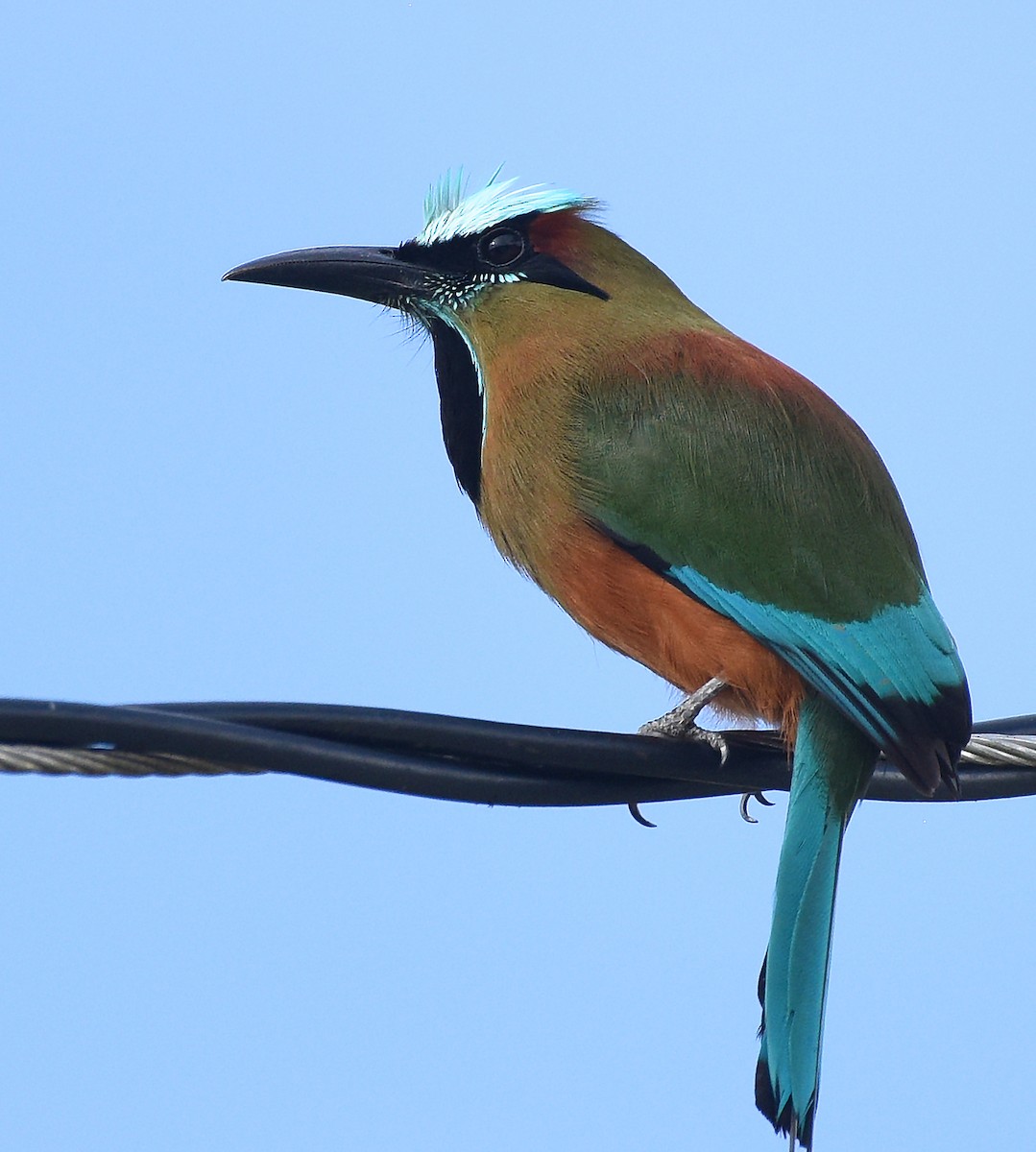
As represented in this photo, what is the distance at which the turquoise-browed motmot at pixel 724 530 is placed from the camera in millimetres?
3312

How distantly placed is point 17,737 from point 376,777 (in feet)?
1.80

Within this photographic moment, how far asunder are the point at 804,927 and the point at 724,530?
940mm

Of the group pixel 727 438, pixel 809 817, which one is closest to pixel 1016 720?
pixel 809 817

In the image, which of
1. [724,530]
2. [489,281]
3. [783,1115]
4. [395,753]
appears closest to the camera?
[395,753]

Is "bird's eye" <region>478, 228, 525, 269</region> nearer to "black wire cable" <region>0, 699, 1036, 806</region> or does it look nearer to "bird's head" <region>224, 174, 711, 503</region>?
"bird's head" <region>224, 174, 711, 503</region>

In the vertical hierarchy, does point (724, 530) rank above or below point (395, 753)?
above

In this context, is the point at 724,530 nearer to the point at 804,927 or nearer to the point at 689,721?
the point at 689,721

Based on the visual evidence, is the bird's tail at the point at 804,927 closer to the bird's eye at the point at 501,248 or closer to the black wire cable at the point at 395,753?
the black wire cable at the point at 395,753

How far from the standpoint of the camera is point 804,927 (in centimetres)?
331

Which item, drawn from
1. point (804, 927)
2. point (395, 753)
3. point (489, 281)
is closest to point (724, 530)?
point (804, 927)

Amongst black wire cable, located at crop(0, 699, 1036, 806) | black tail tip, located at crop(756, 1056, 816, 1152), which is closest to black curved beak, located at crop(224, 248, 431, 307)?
black wire cable, located at crop(0, 699, 1036, 806)

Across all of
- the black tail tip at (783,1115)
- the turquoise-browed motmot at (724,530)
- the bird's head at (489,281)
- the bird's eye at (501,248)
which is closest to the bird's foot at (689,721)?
the turquoise-browed motmot at (724,530)

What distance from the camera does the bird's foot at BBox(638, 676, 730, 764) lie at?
10.5 ft

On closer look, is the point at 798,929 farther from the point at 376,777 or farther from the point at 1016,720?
the point at 376,777
